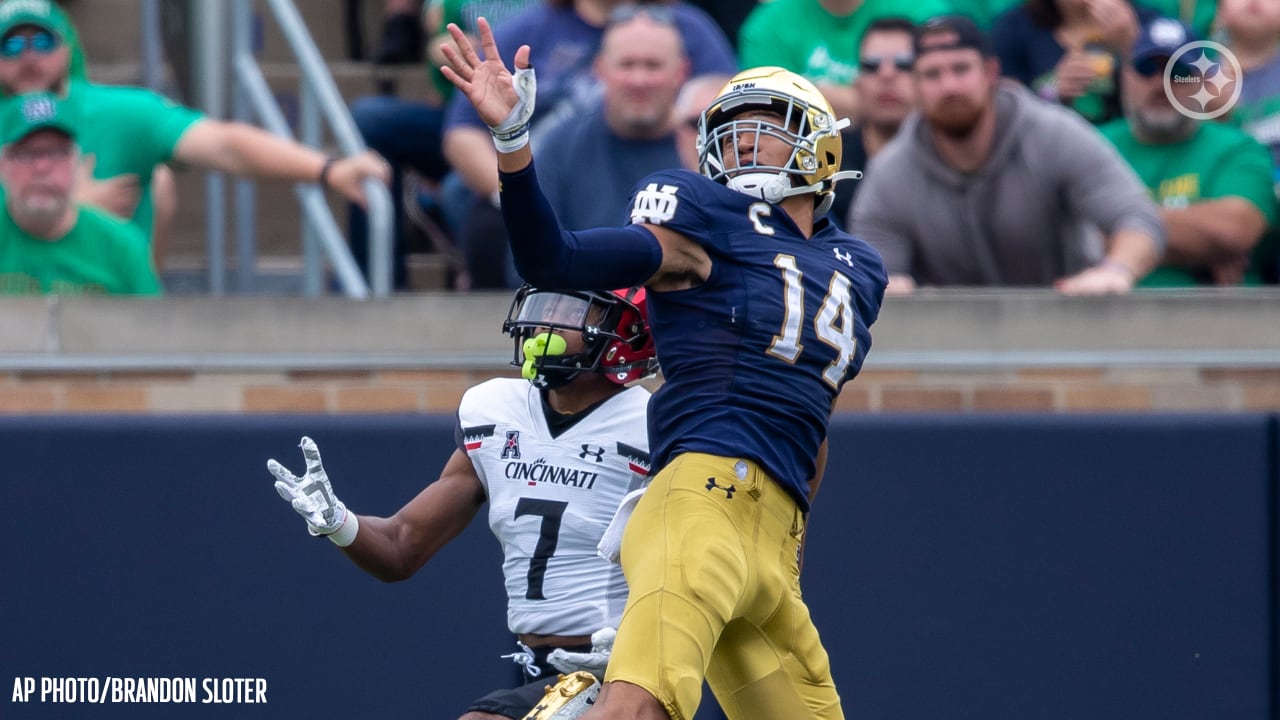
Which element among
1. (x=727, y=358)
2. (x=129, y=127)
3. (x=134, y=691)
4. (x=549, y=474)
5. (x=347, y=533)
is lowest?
(x=134, y=691)

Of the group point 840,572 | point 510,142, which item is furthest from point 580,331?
point 840,572

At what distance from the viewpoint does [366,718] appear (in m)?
5.52

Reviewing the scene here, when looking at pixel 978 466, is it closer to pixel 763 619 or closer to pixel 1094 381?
pixel 1094 381

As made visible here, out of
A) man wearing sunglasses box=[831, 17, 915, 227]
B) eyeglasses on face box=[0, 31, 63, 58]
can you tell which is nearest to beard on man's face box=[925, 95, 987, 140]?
man wearing sunglasses box=[831, 17, 915, 227]

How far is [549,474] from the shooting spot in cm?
417

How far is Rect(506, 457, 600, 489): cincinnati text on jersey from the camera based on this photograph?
13.6ft

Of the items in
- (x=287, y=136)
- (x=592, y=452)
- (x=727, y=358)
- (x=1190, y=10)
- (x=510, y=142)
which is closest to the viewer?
(x=510, y=142)

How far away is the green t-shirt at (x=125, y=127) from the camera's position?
643 centimetres

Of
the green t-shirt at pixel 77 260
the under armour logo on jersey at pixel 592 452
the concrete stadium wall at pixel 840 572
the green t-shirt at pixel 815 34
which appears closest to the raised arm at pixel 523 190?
the under armour logo on jersey at pixel 592 452

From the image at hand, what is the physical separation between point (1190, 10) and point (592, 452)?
3.81 metres

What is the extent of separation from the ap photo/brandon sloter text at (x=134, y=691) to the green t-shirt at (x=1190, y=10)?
4.08 m

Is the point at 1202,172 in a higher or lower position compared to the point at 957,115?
lower

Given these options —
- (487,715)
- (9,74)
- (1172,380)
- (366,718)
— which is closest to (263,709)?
(366,718)

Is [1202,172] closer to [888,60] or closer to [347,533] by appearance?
[888,60]
